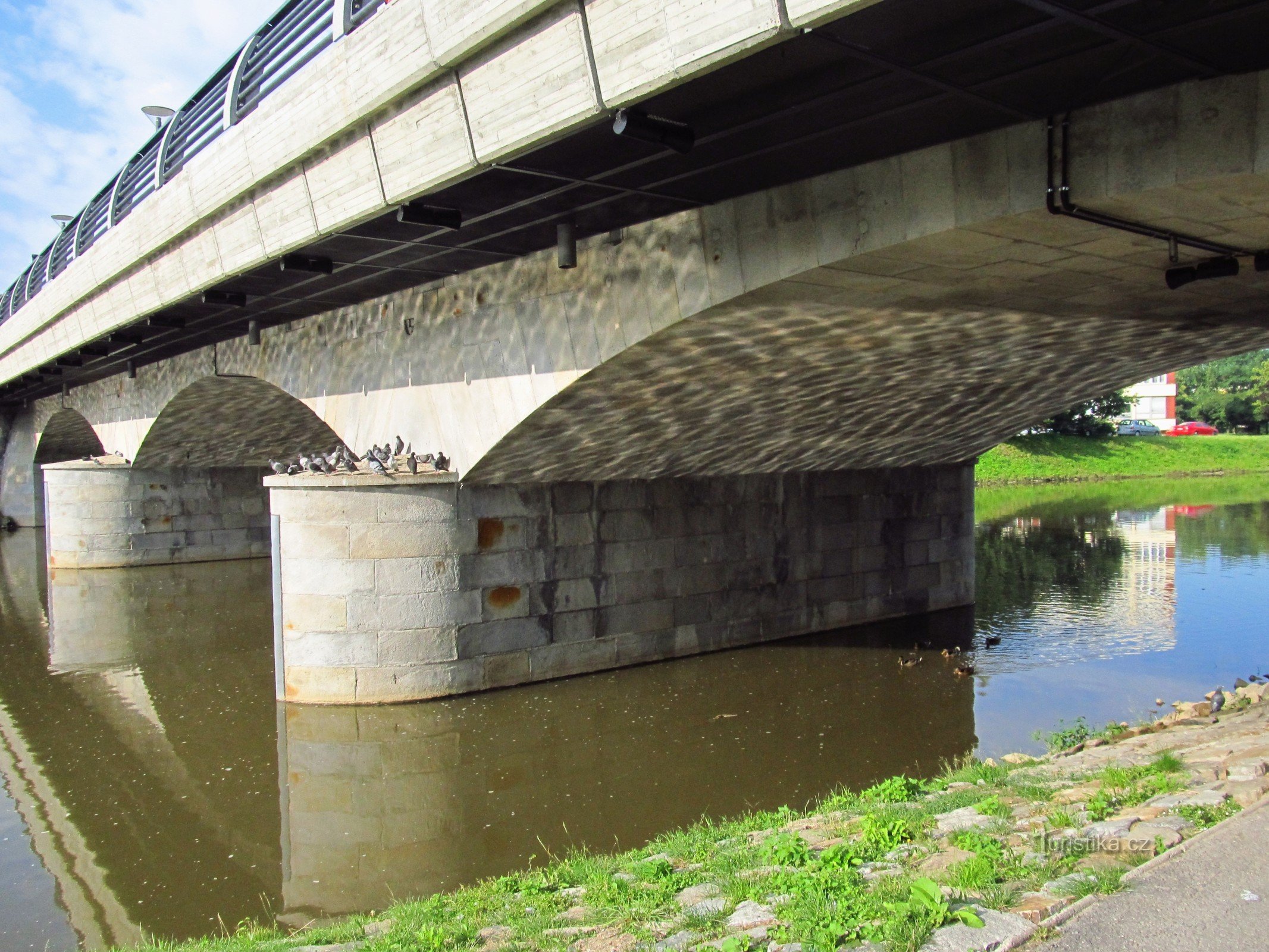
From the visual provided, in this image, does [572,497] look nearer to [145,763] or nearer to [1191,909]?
[145,763]

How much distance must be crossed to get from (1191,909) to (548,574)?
26.6 feet

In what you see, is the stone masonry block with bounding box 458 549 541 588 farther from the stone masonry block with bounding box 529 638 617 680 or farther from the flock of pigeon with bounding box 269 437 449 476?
the flock of pigeon with bounding box 269 437 449 476

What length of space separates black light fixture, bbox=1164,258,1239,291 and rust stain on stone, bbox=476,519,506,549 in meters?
6.79

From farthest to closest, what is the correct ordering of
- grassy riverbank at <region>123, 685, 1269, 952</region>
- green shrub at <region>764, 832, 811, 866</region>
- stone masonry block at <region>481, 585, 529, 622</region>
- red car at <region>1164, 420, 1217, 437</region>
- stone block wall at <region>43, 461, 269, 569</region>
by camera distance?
red car at <region>1164, 420, 1217, 437</region> < stone block wall at <region>43, 461, 269, 569</region> < stone masonry block at <region>481, 585, 529, 622</region> < green shrub at <region>764, 832, 811, 866</region> < grassy riverbank at <region>123, 685, 1269, 952</region>

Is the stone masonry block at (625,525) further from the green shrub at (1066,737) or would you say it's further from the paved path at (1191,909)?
the paved path at (1191,909)

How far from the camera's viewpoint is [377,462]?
412 inches

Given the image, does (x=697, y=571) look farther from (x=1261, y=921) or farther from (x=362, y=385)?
(x=1261, y=921)

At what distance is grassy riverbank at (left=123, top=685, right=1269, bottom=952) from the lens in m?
3.58

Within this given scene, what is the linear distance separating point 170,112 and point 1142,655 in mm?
14066

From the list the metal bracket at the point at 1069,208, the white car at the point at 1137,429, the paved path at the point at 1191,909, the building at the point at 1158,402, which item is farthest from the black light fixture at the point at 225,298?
the building at the point at 1158,402

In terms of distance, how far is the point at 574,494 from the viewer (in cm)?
1125

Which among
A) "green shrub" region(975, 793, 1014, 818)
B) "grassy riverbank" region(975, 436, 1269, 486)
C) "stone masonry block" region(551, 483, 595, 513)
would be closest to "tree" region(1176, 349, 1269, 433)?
"grassy riverbank" region(975, 436, 1269, 486)

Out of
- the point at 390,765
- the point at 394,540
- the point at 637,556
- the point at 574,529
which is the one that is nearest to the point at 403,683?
the point at 394,540

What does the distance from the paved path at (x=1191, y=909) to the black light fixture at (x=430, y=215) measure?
628 cm
